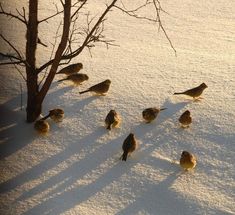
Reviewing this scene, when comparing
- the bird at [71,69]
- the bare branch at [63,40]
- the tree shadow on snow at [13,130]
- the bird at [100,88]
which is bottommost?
the tree shadow on snow at [13,130]

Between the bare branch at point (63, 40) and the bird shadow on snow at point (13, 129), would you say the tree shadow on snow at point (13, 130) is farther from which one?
the bare branch at point (63, 40)

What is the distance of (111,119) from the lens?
187 inches

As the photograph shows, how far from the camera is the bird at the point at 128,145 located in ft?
14.3

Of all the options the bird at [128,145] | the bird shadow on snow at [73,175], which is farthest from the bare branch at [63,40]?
the bird at [128,145]

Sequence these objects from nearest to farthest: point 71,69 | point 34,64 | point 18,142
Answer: point 18,142 < point 34,64 < point 71,69

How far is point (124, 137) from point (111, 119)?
21 cm

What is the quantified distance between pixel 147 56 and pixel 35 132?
2.27 meters

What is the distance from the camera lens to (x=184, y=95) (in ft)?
18.0

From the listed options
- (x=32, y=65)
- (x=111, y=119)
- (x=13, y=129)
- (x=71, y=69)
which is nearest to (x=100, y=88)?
(x=71, y=69)

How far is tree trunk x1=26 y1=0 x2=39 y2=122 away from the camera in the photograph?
4.51m

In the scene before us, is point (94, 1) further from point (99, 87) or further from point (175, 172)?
point (175, 172)

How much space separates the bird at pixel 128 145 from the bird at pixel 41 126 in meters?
0.77

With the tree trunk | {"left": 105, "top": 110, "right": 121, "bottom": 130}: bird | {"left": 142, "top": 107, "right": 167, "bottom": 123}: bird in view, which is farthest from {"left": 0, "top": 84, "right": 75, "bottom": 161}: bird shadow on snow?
{"left": 142, "top": 107, "right": 167, "bottom": 123}: bird

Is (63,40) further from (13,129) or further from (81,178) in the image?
(81,178)
